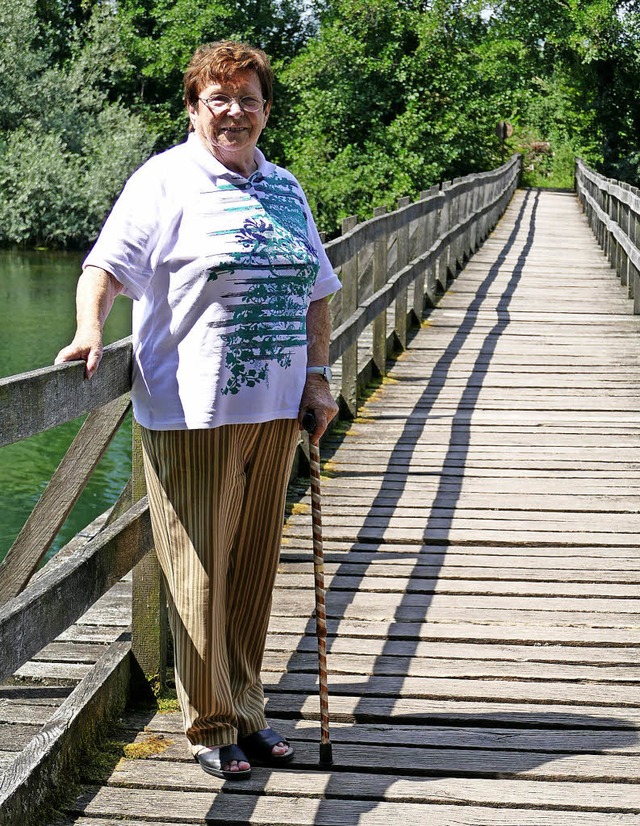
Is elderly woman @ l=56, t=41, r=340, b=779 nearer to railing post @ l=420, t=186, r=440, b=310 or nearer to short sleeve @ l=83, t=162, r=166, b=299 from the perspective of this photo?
short sleeve @ l=83, t=162, r=166, b=299

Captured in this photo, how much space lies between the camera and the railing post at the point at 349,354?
702 centimetres

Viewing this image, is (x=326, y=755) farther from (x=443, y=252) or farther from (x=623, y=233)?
(x=623, y=233)

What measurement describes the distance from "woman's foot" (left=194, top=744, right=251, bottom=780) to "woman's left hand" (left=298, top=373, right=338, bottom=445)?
0.79 metres

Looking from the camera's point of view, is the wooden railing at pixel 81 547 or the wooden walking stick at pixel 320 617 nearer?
the wooden railing at pixel 81 547

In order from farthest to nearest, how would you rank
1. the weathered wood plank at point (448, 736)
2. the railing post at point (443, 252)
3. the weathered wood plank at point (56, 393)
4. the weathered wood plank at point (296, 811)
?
the railing post at point (443, 252), the weathered wood plank at point (448, 736), the weathered wood plank at point (296, 811), the weathered wood plank at point (56, 393)

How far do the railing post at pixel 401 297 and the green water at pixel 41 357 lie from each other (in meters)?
3.68

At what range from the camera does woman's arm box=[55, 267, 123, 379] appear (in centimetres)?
276

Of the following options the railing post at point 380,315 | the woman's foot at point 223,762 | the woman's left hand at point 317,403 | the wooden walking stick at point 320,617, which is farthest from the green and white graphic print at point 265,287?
the railing post at point 380,315

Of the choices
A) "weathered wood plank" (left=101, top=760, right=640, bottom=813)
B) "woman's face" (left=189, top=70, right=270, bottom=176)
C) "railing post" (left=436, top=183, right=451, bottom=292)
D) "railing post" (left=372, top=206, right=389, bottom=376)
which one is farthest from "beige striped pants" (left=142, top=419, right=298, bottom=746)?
"railing post" (left=436, top=183, right=451, bottom=292)

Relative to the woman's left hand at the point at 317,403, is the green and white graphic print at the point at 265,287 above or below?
above

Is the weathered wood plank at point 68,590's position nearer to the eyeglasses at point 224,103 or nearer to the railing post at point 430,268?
the eyeglasses at point 224,103

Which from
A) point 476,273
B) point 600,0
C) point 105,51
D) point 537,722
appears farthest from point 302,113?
point 537,722

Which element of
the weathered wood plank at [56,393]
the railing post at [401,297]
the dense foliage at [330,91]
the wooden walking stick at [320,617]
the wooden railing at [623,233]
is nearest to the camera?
the weathered wood plank at [56,393]

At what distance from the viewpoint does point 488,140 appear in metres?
33.9
